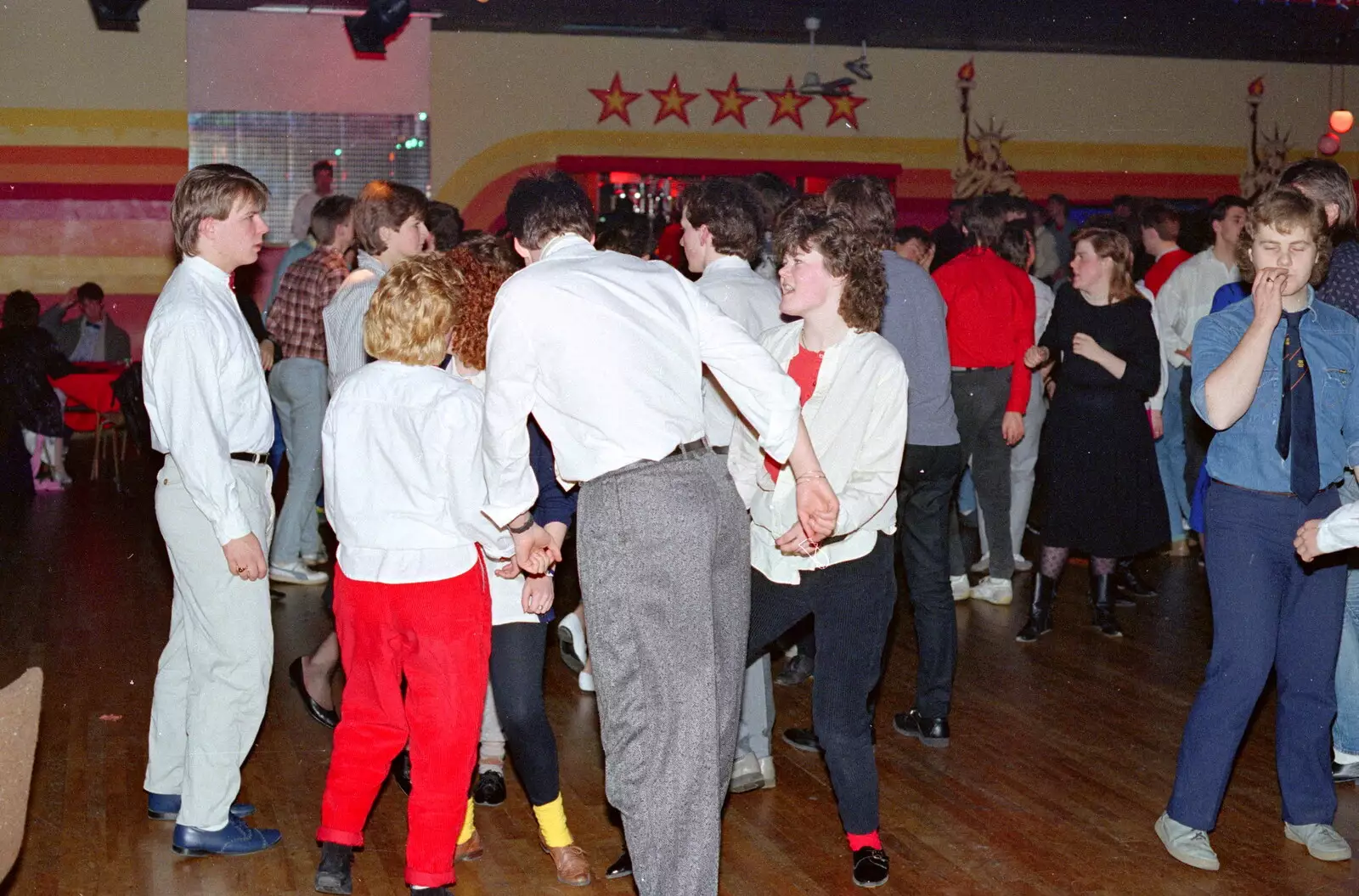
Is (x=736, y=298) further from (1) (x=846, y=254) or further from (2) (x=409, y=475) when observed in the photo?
(2) (x=409, y=475)

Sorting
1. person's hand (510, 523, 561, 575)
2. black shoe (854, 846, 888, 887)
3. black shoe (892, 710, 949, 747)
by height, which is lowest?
black shoe (854, 846, 888, 887)

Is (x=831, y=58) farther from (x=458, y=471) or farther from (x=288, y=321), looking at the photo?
(x=458, y=471)

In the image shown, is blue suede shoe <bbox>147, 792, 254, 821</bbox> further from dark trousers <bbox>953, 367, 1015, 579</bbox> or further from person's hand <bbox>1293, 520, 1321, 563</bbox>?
dark trousers <bbox>953, 367, 1015, 579</bbox>

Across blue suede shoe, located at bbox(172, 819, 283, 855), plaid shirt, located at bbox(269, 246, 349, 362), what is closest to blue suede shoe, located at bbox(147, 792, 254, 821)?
blue suede shoe, located at bbox(172, 819, 283, 855)

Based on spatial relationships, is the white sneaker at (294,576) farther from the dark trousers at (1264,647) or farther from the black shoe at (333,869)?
the dark trousers at (1264,647)

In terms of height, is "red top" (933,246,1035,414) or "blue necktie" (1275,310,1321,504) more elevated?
"red top" (933,246,1035,414)

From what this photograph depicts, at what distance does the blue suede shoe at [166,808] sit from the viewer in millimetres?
3914

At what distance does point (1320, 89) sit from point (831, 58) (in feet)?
18.3

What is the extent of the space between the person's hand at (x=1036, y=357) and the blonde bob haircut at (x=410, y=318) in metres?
3.33

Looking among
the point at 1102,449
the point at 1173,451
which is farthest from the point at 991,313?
the point at 1173,451

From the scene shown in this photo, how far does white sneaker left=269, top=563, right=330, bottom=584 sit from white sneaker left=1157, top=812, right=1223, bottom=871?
4345 millimetres

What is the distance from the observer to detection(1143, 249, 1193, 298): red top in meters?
7.62

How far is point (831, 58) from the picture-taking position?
1393cm

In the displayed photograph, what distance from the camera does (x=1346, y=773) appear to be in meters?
4.32
